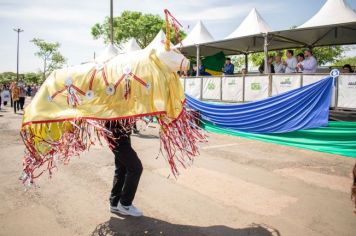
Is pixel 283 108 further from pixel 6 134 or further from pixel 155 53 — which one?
pixel 6 134

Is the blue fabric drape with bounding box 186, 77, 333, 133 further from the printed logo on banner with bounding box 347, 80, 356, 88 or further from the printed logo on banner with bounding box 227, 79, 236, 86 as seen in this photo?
the printed logo on banner with bounding box 227, 79, 236, 86

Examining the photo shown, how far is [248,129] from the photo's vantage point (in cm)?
1028

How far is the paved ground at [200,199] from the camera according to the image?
3.66 m

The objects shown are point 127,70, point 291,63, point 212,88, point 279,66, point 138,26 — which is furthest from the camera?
point 138,26

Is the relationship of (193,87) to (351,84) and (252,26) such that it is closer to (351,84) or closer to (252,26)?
(252,26)

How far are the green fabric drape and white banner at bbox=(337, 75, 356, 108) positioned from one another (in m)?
0.61

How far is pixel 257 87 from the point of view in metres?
10.5

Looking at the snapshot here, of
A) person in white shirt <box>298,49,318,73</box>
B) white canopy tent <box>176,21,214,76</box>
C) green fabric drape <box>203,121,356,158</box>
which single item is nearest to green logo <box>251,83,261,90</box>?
person in white shirt <box>298,49,318,73</box>

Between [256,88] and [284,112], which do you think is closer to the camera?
[284,112]

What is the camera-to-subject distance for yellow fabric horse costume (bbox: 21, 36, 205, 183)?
10.2 feet

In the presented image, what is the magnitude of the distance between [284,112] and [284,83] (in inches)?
41.4

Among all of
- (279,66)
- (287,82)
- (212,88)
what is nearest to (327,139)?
(287,82)

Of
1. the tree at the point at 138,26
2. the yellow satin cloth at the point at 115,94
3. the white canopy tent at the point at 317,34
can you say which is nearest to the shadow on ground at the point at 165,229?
the yellow satin cloth at the point at 115,94

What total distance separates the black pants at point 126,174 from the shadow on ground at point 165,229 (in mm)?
312
